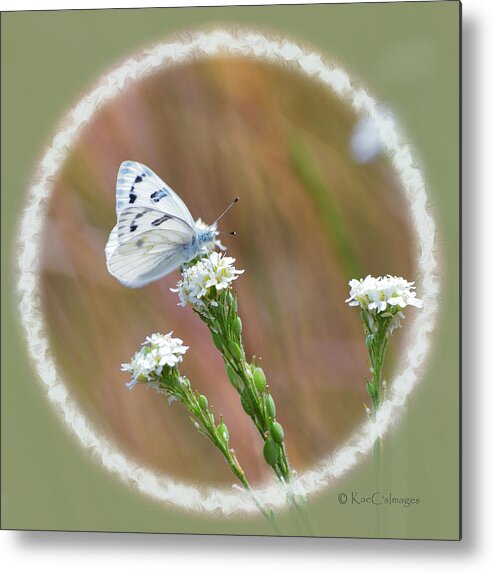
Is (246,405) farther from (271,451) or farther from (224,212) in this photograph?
(224,212)

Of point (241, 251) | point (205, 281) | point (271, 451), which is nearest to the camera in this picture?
point (205, 281)

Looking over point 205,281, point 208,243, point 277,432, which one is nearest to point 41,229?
point 208,243

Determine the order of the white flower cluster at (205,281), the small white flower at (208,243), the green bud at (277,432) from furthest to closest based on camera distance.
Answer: the small white flower at (208,243), the green bud at (277,432), the white flower cluster at (205,281)

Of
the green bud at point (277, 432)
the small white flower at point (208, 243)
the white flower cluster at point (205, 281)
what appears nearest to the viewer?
the white flower cluster at point (205, 281)

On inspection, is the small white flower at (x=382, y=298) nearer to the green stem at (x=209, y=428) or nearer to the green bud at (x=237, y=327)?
the green bud at (x=237, y=327)

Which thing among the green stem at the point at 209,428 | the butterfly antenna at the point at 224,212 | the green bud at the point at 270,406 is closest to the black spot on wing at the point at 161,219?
the butterfly antenna at the point at 224,212

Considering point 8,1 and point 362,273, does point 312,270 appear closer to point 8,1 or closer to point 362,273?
point 362,273

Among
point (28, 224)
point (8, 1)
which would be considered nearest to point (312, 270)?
point (28, 224)
